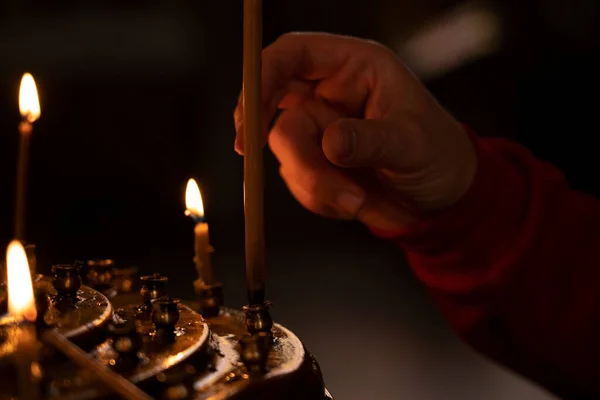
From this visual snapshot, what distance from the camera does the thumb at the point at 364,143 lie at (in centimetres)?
91

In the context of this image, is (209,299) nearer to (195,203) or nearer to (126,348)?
(195,203)

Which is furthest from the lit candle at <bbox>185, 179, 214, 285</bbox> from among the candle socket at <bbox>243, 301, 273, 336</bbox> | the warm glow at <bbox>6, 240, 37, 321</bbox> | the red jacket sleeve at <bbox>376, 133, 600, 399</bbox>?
the red jacket sleeve at <bbox>376, 133, 600, 399</bbox>

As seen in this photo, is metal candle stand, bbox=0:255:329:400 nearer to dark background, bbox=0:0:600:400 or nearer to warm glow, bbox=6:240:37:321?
warm glow, bbox=6:240:37:321

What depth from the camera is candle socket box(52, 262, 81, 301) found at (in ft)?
2.04

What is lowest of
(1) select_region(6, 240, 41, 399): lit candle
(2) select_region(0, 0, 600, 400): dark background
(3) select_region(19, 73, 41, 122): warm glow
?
(2) select_region(0, 0, 600, 400): dark background

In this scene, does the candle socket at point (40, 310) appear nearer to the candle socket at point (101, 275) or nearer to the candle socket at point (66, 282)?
the candle socket at point (66, 282)

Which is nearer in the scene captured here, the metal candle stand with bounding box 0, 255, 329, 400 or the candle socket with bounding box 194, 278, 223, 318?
the metal candle stand with bounding box 0, 255, 329, 400

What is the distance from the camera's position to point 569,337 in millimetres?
1484

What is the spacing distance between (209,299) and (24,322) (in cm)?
37

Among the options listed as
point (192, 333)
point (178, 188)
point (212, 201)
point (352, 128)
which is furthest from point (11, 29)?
point (192, 333)

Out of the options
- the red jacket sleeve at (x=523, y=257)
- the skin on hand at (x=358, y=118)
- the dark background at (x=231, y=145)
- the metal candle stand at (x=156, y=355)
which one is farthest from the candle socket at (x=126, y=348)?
the dark background at (x=231, y=145)

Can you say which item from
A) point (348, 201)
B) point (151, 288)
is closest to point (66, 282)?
point (151, 288)

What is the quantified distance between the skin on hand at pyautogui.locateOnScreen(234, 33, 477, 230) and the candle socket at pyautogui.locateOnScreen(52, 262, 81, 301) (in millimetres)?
522

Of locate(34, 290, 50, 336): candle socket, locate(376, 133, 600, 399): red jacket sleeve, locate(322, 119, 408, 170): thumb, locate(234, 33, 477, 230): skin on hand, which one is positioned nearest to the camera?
locate(34, 290, 50, 336): candle socket
